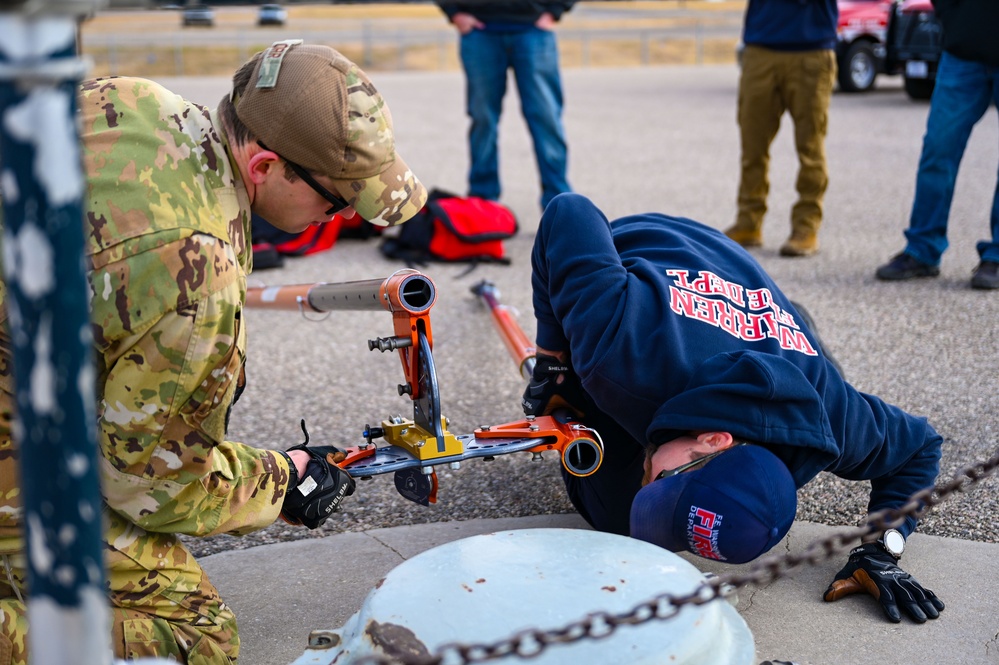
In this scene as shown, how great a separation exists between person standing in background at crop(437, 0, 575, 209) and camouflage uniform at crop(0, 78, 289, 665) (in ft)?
12.9

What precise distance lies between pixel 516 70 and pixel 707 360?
13.0 feet

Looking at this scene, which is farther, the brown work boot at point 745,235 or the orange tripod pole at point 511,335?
the brown work boot at point 745,235

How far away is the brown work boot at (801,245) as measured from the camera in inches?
220

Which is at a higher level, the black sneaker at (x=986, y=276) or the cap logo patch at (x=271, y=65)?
the cap logo patch at (x=271, y=65)

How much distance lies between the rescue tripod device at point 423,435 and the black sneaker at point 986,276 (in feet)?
10.1

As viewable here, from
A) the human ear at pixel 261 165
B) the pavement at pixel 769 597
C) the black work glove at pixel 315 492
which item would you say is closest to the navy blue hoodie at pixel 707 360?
the pavement at pixel 769 597

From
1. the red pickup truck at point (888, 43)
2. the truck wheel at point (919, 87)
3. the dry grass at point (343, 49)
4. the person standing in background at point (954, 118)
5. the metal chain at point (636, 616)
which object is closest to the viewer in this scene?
the metal chain at point (636, 616)

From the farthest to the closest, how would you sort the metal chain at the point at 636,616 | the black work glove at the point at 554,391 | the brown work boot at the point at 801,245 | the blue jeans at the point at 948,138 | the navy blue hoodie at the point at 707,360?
the brown work boot at the point at 801,245
the blue jeans at the point at 948,138
the black work glove at the point at 554,391
the navy blue hoodie at the point at 707,360
the metal chain at the point at 636,616

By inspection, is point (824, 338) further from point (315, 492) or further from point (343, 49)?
point (343, 49)

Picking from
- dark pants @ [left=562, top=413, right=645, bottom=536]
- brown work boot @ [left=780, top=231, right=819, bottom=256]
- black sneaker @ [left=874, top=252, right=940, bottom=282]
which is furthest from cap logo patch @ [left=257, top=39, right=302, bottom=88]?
brown work boot @ [left=780, top=231, right=819, bottom=256]

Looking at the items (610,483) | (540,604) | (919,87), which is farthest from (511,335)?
(919,87)

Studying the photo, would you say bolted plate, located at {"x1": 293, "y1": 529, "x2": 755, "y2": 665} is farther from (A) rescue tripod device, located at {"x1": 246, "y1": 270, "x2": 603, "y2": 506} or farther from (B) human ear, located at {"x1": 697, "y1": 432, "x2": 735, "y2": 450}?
(A) rescue tripod device, located at {"x1": 246, "y1": 270, "x2": 603, "y2": 506}

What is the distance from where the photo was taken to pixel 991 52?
4598 millimetres

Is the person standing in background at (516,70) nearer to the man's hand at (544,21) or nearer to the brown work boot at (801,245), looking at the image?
the man's hand at (544,21)
